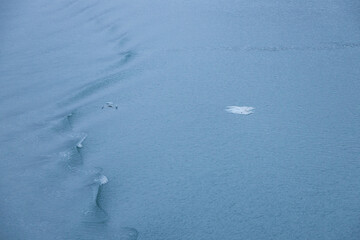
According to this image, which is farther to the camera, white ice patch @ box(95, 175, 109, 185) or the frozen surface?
white ice patch @ box(95, 175, 109, 185)

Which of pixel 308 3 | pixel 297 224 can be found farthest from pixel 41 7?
pixel 297 224

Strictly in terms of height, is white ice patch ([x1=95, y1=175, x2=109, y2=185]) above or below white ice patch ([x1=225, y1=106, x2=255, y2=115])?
below

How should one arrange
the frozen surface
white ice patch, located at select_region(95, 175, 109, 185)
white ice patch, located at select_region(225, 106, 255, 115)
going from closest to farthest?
the frozen surface, white ice patch, located at select_region(95, 175, 109, 185), white ice patch, located at select_region(225, 106, 255, 115)

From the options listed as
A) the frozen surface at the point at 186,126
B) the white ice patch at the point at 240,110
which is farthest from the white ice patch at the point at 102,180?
the white ice patch at the point at 240,110

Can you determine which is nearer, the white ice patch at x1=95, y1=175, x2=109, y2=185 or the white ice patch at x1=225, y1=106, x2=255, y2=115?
the white ice patch at x1=95, y1=175, x2=109, y2=185

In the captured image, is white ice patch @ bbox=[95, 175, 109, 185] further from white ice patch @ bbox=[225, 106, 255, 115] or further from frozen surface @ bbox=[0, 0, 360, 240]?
white ice patch @ bbox=[225, 106, 255, 115]

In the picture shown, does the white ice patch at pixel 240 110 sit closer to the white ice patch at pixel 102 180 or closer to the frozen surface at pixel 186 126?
the frozen surface at pixel 186 126

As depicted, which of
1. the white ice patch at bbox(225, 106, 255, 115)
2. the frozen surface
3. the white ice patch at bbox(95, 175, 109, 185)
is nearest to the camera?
the frozen surface

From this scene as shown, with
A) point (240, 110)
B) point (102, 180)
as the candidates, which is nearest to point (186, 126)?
point (240, 110)

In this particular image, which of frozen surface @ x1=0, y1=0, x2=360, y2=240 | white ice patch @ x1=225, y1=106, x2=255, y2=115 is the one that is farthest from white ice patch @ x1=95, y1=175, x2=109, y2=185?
white ice patch @ x1=225, y1=106, x2=255, y2=115
